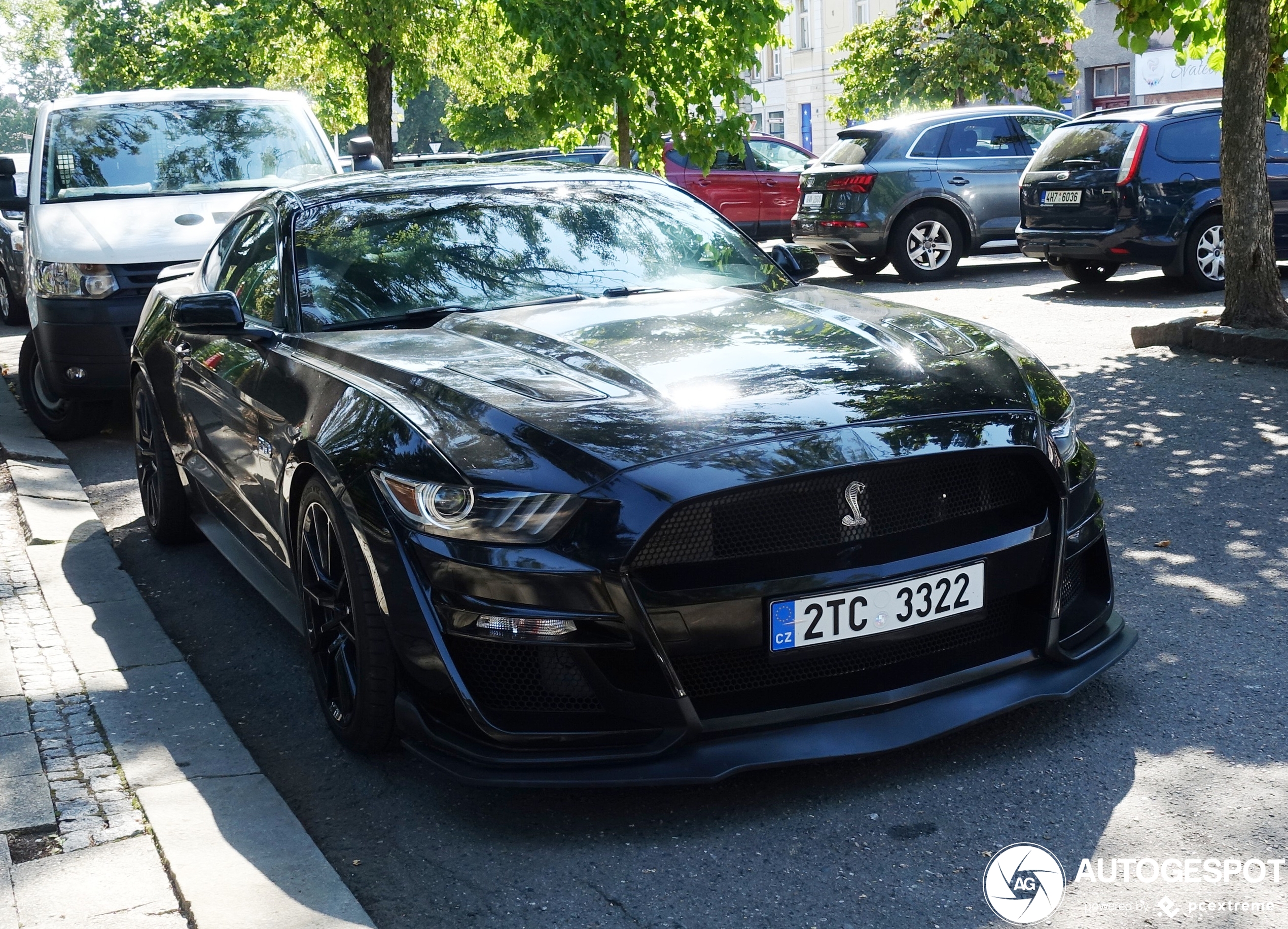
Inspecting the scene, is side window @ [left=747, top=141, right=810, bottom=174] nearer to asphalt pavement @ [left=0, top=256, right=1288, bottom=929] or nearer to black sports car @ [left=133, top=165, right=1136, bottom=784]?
asphalt pavement @ [left=0, top=256, right=1288, bottom=929]

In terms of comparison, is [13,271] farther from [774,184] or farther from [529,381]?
[529,381]

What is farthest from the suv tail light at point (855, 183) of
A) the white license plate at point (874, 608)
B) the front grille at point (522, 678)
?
the front grille at point (522, 678)

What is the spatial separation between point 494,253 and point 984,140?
12.7 metres

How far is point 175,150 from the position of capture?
33.0 feet

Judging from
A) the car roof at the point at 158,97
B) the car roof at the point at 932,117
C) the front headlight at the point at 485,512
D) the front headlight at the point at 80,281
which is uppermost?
the car roof at the point at 158,97

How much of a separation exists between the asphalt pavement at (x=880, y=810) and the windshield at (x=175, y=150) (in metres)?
5.54

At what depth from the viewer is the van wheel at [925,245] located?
15977mm

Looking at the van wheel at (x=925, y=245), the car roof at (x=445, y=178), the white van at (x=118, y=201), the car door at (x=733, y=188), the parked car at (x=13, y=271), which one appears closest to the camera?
the car roof at (x=445, y=178)

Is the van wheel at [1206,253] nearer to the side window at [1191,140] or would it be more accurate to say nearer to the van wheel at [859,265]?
the side window at [1191,140]

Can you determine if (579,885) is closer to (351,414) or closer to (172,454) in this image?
(351,414)

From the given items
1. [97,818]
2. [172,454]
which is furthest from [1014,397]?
[172,454]

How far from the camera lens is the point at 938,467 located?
139 inches

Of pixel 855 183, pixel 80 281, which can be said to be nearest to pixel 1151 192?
pixel 855 183

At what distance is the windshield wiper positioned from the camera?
4.60 metres
